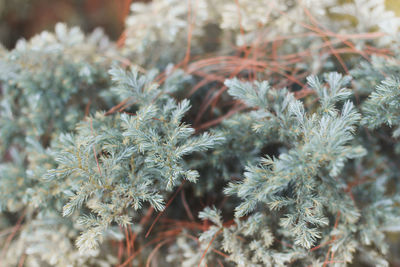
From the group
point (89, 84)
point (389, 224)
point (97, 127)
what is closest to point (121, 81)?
point (97, 127)

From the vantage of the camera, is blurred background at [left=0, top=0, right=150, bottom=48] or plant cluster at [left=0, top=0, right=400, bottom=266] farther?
blurred background at [left=0, top=0, right=150, bottom=48]

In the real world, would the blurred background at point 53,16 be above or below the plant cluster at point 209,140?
above

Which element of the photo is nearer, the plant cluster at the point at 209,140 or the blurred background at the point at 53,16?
the plant cluster at the point at 209,140

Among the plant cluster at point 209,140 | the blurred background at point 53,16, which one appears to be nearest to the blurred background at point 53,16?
the blurred background at point 53,16

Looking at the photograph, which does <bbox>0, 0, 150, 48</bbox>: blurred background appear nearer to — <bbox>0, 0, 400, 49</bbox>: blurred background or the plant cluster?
<bbox>0, 0, 400, 49</bbox>: blurred background

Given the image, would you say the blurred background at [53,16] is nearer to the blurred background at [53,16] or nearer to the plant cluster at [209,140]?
the blurred background at [53,16]

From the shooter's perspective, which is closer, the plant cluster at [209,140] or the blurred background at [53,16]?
the plant cluster at [209,140]

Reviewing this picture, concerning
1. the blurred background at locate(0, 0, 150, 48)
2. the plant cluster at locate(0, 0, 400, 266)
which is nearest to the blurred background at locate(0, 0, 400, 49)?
the blurred background at locate(0, 0, 150, 48)

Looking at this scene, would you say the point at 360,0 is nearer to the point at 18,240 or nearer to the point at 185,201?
the point at 185,201

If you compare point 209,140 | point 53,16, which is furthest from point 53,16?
point 209,140

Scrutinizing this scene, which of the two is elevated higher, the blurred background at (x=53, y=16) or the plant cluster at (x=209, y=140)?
the blurred background at (x=53, y=16)

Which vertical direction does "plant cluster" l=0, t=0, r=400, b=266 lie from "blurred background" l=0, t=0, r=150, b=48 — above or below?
below

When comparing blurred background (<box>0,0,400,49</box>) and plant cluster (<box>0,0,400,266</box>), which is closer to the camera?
plant cluster (<box>0,0,400,266</box>)

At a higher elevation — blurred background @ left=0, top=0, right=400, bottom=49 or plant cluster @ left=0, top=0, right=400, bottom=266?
blurred background @ left=0, top=0, right=400, bottom=49
